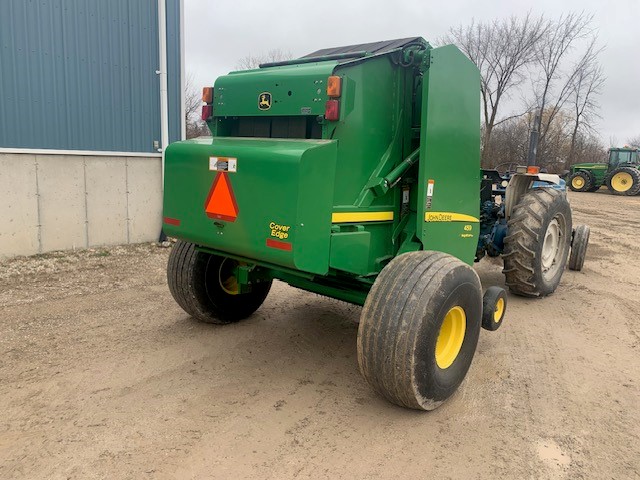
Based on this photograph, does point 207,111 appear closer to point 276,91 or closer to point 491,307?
point 276,91

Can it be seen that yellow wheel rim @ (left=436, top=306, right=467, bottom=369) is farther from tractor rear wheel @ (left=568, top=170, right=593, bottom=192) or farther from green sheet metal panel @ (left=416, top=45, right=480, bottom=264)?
tractor rear wheel @ (left=568, top=170, right=593, bottom=192)

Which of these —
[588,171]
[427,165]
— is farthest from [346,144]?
[588,171]

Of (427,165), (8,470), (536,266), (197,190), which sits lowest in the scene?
(8,470)

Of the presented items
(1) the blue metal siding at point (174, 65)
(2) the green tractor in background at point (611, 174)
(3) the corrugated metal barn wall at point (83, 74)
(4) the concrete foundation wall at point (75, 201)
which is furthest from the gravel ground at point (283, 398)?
(2) the green tractor in background at point (611, 174)

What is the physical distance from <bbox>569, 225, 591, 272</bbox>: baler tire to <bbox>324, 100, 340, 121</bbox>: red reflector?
5.38 metres

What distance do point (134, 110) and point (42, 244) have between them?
8.57 feet

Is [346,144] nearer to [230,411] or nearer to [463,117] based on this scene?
[463,117]

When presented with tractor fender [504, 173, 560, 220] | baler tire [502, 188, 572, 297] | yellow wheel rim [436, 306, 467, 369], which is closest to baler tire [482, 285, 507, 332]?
yellow wheel rim [436, 306, 467, 369]

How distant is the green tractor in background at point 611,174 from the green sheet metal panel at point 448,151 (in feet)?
77.4

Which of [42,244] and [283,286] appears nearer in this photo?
[283,286]

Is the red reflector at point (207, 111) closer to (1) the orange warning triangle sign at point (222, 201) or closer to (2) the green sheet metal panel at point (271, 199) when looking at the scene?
(2) the green sheet metal panel at point (271, 199)

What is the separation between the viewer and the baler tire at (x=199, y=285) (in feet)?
14.7

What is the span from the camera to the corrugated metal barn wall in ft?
23.1

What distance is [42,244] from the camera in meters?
7.50
